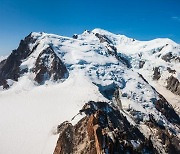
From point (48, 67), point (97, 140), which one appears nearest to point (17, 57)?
point (48, 67)

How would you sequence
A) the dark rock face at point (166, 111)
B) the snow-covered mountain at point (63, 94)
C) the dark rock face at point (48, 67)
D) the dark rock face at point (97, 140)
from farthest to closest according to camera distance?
1. the dark rock face at point (166, 111)
2. the dark rock face at point (48, 67)
3. the snow-covered mountain at point (63, 94)
4. the dark rock face at point (97, 140)

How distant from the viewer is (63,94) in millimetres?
104875

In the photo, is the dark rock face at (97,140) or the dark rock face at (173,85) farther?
the dark rock face at (173,85)

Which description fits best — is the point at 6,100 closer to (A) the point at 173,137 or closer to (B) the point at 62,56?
(B) the point at 62,56

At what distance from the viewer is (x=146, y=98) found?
122m

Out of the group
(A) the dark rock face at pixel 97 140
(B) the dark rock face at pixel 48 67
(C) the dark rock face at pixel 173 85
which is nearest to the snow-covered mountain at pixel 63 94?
(B) the dark rock face at pixel 48 67

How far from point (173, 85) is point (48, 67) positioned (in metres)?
80.2

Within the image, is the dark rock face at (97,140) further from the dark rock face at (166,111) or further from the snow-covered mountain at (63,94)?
the dark rock face at (166,111)

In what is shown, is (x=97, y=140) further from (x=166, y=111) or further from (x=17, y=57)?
(x=17, y=57)

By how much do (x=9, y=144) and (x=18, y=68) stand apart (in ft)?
190

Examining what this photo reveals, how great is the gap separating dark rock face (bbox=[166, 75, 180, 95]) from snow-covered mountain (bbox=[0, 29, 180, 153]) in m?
20.4

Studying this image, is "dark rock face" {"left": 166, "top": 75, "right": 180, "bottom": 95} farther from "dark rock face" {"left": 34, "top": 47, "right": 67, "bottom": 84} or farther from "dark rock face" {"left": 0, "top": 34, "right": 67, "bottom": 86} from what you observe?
"dark rock face" {"left": 0, "top": 34, "right": 67, "bottom": 86}

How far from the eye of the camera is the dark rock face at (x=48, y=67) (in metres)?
121

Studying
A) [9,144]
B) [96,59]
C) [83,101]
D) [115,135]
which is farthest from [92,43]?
[115,135]
